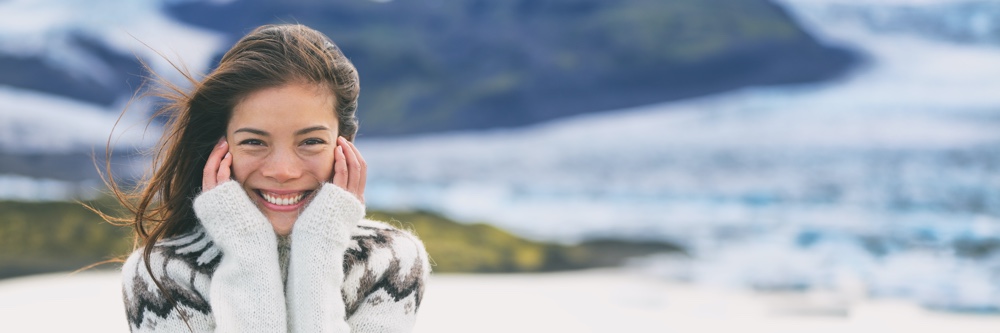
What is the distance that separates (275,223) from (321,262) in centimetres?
16

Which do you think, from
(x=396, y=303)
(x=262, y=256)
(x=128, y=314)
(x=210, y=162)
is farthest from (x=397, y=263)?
(x=128, y=314)

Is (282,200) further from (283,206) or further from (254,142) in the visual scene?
(254,142)

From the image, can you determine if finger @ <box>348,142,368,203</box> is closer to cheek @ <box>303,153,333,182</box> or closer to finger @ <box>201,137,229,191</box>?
cheek @ <box>303,153,333,182</box>

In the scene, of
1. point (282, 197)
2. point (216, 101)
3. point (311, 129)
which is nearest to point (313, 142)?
point (311, 129)

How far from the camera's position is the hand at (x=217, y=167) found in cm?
204

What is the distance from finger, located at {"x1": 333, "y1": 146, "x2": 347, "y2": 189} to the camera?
2.07 metres

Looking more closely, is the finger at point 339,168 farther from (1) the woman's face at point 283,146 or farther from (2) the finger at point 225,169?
(2) the finger at point 225,169

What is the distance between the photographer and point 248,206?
2.02 m

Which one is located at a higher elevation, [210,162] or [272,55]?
[272,55]

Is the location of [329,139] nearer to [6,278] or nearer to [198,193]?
[198,193]

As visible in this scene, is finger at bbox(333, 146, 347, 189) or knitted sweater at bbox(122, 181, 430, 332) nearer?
knitted sweater at bbox(122, 181, 430, 332)

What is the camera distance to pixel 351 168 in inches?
82.4

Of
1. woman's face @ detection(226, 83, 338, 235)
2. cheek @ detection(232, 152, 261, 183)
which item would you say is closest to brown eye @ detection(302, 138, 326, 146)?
woman's face @ detection(226, 83, 338, 235)

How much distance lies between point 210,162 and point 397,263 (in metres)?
0.47
